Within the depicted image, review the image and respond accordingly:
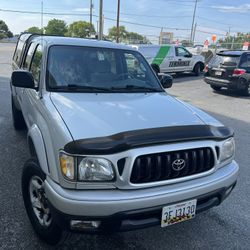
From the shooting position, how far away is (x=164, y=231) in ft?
9.91

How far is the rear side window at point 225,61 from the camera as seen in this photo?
36.8ft

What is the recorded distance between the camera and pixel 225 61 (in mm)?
11430

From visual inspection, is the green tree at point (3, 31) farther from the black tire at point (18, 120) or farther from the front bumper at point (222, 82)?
the black tire at point (18, 120)

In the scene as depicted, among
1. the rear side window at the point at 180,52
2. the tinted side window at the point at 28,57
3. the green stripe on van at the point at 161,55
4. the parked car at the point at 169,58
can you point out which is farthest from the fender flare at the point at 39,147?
the rear side window at the point at 180,52

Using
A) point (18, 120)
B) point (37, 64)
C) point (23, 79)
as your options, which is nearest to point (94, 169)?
point (23, 79)

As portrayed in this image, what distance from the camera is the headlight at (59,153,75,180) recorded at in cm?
219

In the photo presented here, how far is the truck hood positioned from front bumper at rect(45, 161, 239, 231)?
0.43m

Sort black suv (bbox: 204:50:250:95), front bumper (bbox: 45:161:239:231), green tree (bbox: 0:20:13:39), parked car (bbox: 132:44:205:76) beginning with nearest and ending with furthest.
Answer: front bumper (bbox: 45:161:239:231) → black suv (bbox: 204:50:250:95) → parked car (bbox: 132:44:205:76) → green tree (bbox: 0:20:13:39)

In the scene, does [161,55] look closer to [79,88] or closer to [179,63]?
[179,63]

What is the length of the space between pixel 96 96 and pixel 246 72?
9.36 m

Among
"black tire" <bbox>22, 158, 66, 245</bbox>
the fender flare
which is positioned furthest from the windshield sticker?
"black tire" <bbox>22, 158, 66, 245</bbox>

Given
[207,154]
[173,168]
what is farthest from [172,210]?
[207,154]

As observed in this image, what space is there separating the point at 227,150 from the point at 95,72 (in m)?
1.82

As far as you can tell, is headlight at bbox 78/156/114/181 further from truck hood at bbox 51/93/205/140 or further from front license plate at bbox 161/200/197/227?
front license plate at bbox 161/200/197/227
